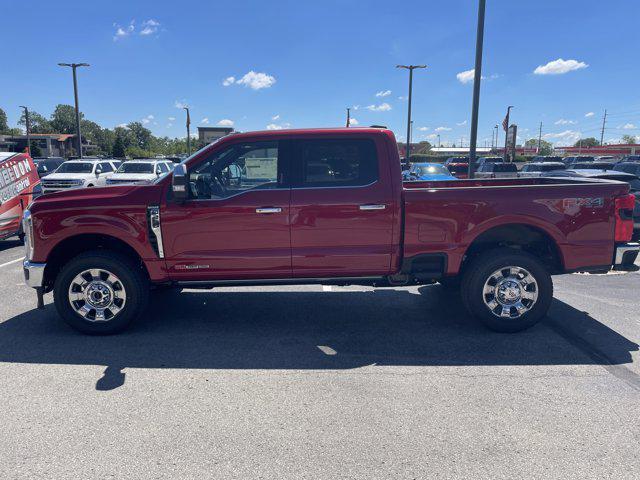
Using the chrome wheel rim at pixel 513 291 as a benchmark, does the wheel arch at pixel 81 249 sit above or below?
above

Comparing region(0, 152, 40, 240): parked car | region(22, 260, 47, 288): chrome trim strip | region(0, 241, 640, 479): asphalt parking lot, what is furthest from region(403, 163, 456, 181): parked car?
region(22, 260, 47, 288): chrome trim strip

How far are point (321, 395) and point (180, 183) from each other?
7.48 feet

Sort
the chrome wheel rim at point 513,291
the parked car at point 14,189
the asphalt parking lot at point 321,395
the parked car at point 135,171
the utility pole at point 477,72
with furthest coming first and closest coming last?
the parked car at point 135,171 → the utility pole at point 477,72 → the parked car at point 14,189 → the chrome wheel rim at point 513,291 → the asphalt parking lot at point 321,395

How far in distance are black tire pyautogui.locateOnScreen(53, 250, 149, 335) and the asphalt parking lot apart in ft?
0.53

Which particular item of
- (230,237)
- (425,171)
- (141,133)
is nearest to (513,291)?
(230,237)

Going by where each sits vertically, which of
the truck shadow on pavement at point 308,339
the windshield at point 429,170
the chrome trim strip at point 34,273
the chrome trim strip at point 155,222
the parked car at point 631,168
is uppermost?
the parked car at point 631,168

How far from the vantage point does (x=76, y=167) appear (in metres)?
20.6

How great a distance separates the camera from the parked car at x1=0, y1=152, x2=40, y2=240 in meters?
9.70

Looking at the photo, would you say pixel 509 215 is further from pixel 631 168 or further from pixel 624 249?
pixel 631 168

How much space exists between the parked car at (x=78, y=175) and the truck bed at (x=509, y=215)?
16390 mm

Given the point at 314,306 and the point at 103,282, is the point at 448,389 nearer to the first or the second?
the point at 314,306

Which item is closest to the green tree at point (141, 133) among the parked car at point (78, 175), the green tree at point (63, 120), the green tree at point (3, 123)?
the green tree at point (63, 120)

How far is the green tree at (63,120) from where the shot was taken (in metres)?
130

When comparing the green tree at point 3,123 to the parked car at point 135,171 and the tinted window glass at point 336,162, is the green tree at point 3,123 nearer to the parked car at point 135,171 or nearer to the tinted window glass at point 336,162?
the parked car at point 135,171
